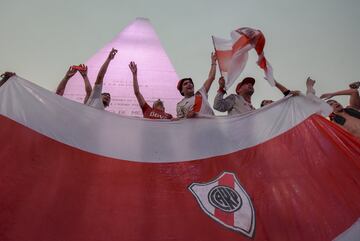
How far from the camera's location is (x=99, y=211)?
1.64 metres

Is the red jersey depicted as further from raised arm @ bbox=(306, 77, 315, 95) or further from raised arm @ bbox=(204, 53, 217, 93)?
raised arm @ bbox=(306, 77, 315, 95)

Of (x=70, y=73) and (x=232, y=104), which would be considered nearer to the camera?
(x=232, y=104)

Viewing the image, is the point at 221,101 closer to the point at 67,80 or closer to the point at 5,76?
the point at 67,80

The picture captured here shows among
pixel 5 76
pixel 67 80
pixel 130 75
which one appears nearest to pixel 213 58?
pixel 67 80

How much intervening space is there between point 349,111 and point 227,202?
2.24 m

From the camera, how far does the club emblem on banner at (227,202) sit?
5.47 feet

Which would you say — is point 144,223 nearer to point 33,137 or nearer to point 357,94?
point 33,137

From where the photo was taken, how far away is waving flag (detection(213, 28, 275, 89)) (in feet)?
9.16

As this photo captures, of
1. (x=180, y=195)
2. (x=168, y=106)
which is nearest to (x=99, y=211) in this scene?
(x=180, y=195)

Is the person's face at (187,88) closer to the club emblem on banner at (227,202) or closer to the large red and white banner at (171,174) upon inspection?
the large red and white banner at (171,174)

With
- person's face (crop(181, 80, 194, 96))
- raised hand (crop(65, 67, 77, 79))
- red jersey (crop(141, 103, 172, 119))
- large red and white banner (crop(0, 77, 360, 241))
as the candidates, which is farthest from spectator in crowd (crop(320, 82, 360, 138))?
raised hand (crop(65, 67, 77, 79))

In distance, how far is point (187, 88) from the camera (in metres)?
3.03

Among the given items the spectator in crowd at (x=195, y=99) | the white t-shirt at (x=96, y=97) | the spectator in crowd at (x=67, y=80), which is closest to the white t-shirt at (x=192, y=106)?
the spectator in crowd at (x=195, y=99)

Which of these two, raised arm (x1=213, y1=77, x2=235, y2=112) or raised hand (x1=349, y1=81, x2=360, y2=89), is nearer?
raised arm (x1=213, y1=77, x2=235, y2=112)
